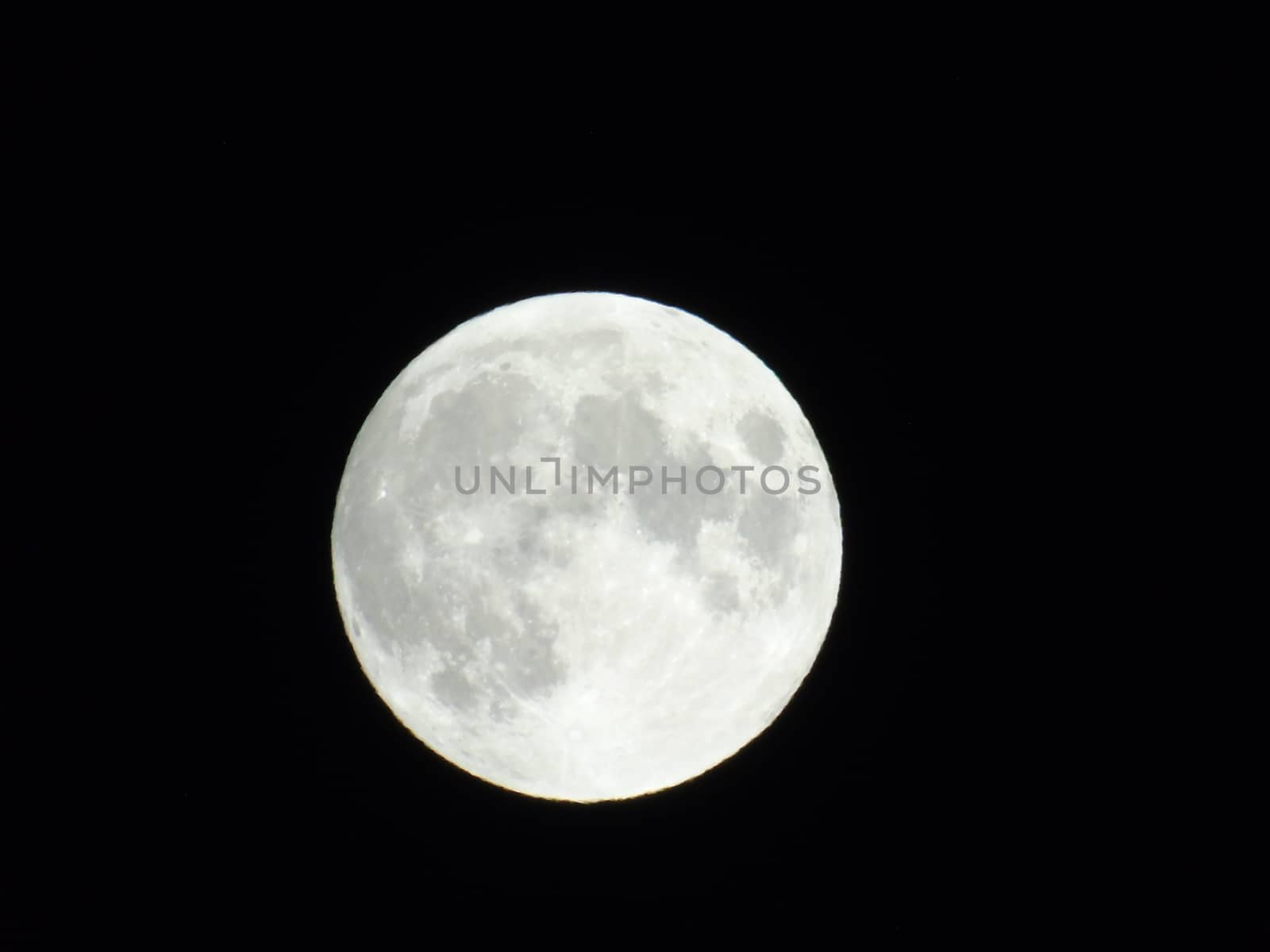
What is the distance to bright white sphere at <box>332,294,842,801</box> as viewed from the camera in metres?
3.68

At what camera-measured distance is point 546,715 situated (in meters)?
3.85

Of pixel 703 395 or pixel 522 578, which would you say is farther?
pixel 703 395

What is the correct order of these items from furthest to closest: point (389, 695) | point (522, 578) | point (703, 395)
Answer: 1. point (389, 695)
2. point (703, 395)
3. point (522, 578)

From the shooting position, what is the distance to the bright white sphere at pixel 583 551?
3.68 metres

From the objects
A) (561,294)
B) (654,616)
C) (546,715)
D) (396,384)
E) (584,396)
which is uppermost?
(561,294)

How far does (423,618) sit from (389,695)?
2.08 feet

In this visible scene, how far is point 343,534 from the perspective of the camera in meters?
4.22

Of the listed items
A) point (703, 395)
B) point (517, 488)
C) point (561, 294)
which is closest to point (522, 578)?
point (517, 488)

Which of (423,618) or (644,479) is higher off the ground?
(644,479)

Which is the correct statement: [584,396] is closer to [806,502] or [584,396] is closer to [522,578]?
[522,578]

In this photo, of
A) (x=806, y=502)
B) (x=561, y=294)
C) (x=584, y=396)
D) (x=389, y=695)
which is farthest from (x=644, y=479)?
(x=389, y=695)

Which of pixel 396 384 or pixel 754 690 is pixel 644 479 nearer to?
pixel 754 690

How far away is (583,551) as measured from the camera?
143 inches

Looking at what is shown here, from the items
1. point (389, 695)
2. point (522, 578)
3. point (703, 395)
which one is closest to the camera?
point (522, 578)
